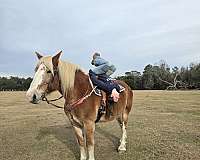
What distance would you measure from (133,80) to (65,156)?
77.8 meters

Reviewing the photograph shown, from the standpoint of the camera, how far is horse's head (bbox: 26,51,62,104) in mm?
4840

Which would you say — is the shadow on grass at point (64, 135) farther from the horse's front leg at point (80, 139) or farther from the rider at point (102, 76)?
the rider at point (102, 76)

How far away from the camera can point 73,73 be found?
5500 millimetres

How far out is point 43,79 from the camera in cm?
496

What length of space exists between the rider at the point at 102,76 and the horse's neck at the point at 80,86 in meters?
0.21

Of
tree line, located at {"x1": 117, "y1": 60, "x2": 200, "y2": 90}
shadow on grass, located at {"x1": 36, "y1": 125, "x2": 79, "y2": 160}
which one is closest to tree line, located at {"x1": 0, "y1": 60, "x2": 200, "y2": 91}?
tree line, located at {"x1": 117, "y1": 60, "x2": 200, "y2": 90}

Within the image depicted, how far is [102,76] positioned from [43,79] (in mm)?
1598

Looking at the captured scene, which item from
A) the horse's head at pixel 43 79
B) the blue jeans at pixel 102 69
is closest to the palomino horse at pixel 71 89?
the horse's head at pixel 43 79

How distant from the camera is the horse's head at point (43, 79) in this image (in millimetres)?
4840

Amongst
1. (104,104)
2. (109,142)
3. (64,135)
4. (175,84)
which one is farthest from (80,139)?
(175,84)

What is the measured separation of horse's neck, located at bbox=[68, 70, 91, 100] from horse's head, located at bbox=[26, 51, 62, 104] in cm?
45

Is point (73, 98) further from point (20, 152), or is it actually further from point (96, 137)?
point (96, 137)

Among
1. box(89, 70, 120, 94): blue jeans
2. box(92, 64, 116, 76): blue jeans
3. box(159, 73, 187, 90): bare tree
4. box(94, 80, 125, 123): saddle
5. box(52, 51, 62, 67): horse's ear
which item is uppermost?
box(159, 73, 187, 90): bare tree

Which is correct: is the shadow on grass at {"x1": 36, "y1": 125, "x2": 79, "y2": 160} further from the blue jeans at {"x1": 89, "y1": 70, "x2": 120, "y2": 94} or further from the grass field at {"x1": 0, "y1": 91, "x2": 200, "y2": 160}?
the blue jeans at {"x1": 89, "y1": 70, "x2": 120, "y2": 94}
